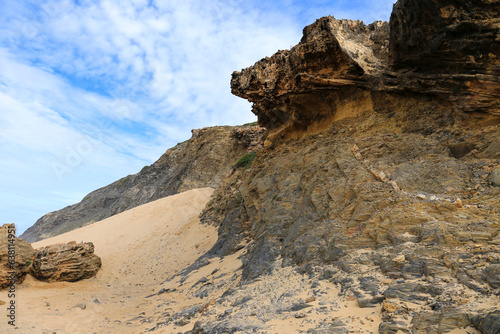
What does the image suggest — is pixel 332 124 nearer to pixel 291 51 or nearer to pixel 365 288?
pixel 291 51

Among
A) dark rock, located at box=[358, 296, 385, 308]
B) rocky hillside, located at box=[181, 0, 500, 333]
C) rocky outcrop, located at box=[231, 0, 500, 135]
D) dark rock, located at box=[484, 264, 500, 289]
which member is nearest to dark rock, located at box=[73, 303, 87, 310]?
rocky hillside, located at box=[181, 0, 500, 333]

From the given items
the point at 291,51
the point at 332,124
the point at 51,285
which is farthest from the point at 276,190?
the point at 51,285

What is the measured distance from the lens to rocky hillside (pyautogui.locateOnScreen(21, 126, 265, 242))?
31688 mm

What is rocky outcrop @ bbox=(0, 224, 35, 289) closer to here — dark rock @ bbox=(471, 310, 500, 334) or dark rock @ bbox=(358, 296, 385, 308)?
dark rock @ bbox=(358, 296, 385, 308)

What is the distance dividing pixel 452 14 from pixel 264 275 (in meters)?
7.91

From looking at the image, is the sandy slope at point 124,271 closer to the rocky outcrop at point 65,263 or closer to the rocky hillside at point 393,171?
the rocky outcrop at point 65,263

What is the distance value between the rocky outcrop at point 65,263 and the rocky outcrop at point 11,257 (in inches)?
16.8

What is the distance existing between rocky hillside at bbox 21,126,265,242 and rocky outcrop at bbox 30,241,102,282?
1619 centimetres

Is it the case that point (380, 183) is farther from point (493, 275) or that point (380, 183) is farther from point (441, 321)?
point (441, 321)

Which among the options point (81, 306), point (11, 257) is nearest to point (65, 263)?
point (11, 257)

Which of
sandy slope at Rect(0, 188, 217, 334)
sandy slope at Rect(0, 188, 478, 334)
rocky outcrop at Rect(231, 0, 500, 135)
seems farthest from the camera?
sandy slope at Rect(0, 188, 217, 334)

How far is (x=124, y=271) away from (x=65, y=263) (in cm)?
264

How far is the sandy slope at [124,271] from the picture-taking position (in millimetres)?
9023

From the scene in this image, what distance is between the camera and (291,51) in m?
12.1
